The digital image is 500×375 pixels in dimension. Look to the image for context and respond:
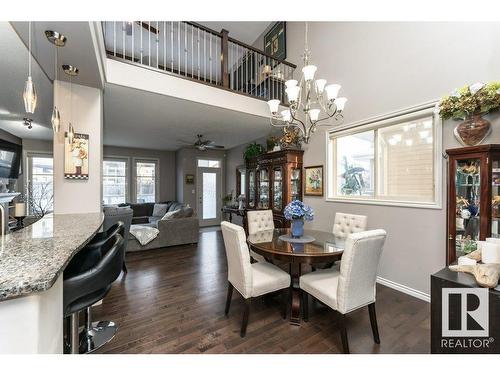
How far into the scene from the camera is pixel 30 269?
34.7 inches

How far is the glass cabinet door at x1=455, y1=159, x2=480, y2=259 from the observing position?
2088 mm

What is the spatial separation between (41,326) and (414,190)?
354cm

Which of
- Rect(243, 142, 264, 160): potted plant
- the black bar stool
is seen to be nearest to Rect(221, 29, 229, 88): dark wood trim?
Rect(243, 142, 264, 160): potted plant

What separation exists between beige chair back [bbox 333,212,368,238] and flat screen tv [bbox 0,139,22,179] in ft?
21.8

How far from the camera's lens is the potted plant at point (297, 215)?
8.16 ft

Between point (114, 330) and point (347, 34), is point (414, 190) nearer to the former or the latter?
point (347, 34)

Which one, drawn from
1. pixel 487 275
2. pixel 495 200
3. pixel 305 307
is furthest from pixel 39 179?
pixel 495 200

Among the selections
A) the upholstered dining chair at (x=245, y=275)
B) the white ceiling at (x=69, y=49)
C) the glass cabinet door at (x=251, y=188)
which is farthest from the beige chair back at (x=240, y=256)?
the glass cabinet door at (x=251, y=188)

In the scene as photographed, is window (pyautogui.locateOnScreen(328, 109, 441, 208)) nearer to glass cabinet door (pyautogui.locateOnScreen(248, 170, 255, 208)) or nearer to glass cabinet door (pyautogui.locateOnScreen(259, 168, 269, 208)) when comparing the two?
glass cabinet door (pyautogui.locateOnScreen(259, 168, 269, 208))

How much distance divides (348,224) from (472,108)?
170 cm

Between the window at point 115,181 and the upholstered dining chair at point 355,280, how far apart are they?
730cm

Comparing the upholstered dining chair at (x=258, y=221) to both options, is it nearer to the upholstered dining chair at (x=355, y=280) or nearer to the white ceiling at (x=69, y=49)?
the upholstered dining chair at (x=355, y=280)

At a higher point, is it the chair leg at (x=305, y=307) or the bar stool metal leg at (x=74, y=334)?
the bar stool metal leg at (x=74, y=334)
